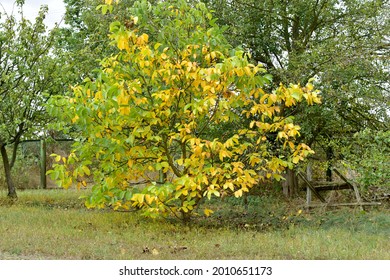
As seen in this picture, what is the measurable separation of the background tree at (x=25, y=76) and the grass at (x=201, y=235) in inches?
83.6

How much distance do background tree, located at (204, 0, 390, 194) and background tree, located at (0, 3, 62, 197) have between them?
4337 millimetres

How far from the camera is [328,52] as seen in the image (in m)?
9.51

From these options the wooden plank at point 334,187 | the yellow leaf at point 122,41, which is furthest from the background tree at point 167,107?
the wooden plank at point 334,187

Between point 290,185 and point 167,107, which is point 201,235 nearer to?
point 167,107

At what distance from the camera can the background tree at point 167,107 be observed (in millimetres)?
7020

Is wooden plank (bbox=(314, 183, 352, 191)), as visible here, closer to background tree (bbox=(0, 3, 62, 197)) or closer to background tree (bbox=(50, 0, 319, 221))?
background tree (bbox=(50, 0, 319, 221))

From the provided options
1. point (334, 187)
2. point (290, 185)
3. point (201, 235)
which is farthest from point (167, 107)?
point (290, 185)

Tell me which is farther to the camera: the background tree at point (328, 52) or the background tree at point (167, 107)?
the background tree at point (328, 52)

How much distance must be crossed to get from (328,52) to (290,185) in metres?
4.35

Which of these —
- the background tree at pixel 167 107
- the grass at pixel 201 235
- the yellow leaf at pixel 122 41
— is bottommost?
the grass at pixel 201 235

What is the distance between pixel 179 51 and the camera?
770cm

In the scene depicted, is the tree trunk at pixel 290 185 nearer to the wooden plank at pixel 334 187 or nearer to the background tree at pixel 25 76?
the wooden plank at pixel 334 187

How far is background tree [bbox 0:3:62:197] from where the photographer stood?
11680 mm
